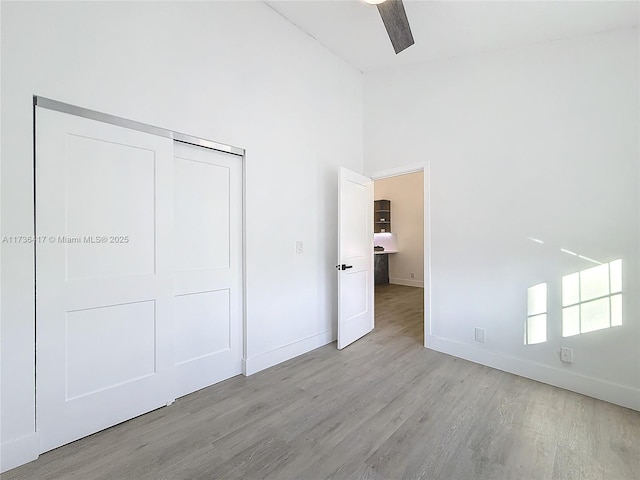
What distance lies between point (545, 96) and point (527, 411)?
8.66ft

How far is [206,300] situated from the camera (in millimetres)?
2570

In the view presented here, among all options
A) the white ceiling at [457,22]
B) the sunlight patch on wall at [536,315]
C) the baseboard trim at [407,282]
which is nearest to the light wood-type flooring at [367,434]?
the sunlight patch on wall at [536,315]

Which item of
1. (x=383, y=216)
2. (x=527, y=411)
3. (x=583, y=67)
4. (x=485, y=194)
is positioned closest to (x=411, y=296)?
(x=383, y=216)

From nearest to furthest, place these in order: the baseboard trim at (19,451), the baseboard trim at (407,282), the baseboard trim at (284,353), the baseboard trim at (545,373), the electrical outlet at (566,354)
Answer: the baseboard trim at (19,451) → the baseboard trim at (545,373) → the electrical outlet at (566,354) → the baseboard trim at (284,353) → the baseboard trim at (407,282)

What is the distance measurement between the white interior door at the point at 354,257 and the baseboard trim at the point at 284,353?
0.25 m

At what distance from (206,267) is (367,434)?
1757 millimetres

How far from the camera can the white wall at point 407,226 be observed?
765 cm

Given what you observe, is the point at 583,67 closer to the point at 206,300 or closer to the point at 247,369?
the point at 206,300

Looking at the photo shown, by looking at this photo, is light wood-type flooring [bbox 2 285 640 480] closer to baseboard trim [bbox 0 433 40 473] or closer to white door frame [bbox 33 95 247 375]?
baseboard trim [bbox 0 433 40 473]

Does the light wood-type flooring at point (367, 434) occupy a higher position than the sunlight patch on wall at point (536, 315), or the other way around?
the sunlight patch on wall at point (536, 315)

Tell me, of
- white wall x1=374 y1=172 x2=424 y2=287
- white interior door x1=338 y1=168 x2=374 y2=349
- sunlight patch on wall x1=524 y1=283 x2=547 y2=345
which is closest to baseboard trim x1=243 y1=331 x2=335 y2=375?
white interior door x1=338 y1=168 x2=374 y2=349

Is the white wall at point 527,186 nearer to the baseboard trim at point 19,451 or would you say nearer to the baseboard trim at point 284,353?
the baseboard trim at point 284,353

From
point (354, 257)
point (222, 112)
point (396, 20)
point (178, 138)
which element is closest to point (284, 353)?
point (354, 257)

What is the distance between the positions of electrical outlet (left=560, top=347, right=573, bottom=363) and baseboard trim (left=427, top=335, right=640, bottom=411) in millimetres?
102
